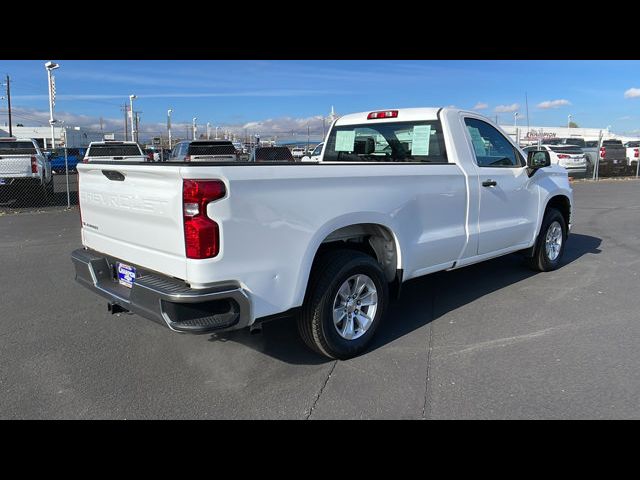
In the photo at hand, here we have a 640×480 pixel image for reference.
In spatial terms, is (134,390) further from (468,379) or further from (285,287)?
(468,379)

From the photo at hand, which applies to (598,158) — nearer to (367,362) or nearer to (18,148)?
(367,362)

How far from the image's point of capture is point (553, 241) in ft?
21.7

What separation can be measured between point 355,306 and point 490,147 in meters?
2.63

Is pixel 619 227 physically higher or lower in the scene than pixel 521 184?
lower

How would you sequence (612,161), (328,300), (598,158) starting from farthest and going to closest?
(612,161) → (598,158) → (328,300)

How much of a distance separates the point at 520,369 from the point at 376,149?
2.75 metres

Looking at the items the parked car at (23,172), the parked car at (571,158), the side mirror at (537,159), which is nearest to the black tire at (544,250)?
the side mirror at (537,159)

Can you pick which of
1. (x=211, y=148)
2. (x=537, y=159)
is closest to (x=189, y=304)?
(x=537, y=159)

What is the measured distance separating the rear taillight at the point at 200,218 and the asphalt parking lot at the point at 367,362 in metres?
1.06

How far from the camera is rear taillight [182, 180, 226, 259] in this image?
291 cm

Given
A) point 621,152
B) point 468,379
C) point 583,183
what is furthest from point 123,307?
point 621,152

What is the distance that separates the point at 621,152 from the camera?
2609cm

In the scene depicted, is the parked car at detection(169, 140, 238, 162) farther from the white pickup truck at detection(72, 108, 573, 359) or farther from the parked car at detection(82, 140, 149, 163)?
the white pickup truck at detection(72, 108, 573, 359)

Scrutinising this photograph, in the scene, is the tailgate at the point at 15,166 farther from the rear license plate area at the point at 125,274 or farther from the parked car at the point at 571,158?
the parked car at the point at 571,158
